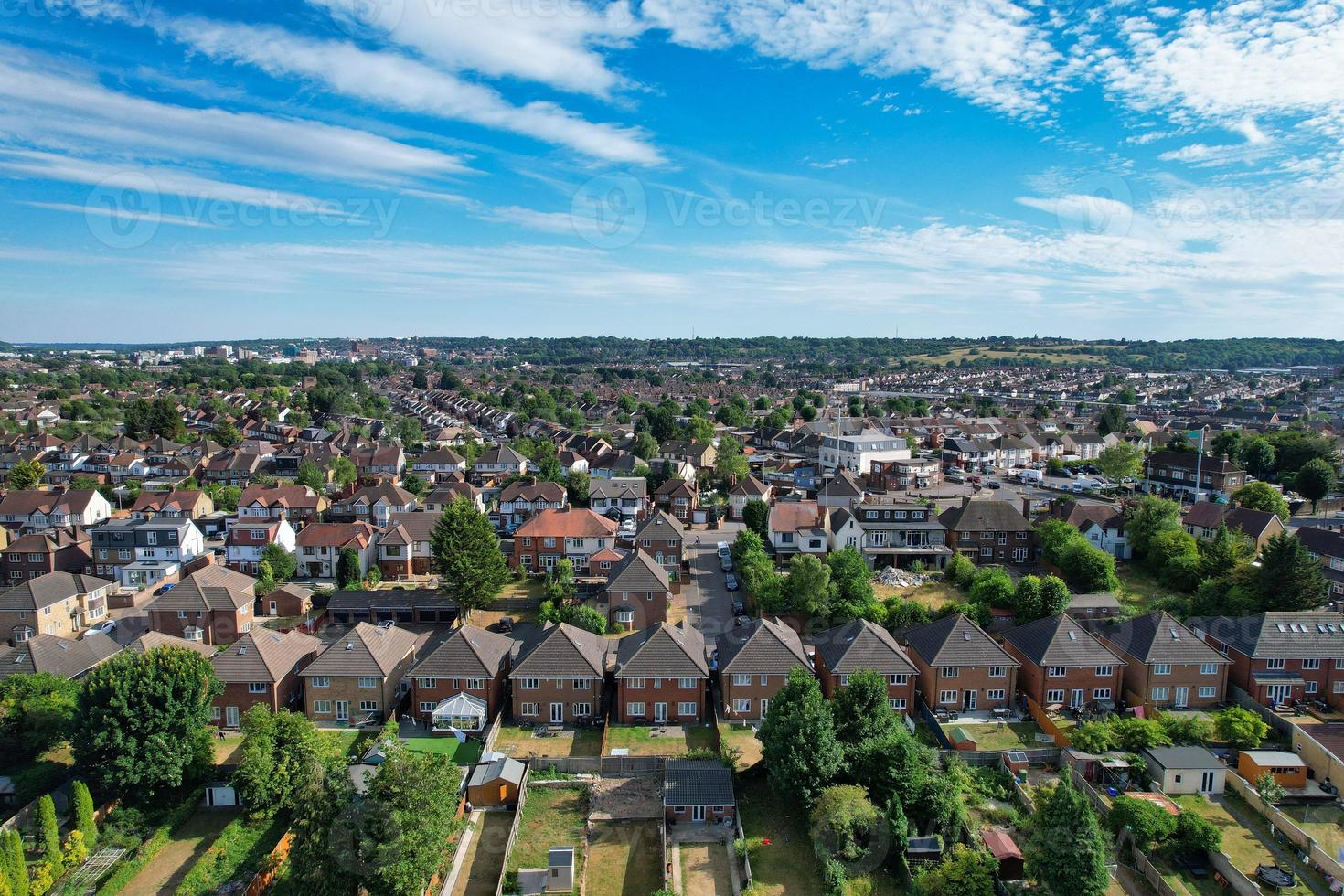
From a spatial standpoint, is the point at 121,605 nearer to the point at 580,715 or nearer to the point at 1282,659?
the point at 580,715

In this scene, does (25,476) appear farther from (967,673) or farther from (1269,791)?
(1269,791)

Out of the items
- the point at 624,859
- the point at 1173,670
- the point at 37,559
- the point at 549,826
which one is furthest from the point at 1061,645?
the point at 37,559

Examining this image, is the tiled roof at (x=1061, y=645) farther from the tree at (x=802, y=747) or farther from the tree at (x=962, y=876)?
the tree at (x=962, y=876)

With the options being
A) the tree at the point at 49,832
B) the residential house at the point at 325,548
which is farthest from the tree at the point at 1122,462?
the tree at the point at 49,832

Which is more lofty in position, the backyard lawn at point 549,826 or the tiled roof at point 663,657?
the tiled roof at point 663,657

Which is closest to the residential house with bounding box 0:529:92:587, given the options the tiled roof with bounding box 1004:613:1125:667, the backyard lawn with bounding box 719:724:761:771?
the backyard lawn with bounding box 719:724:761:771

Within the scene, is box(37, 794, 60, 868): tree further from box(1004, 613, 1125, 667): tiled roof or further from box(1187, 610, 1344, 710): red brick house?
box(1187, 610, 1344, 710): red brick house
